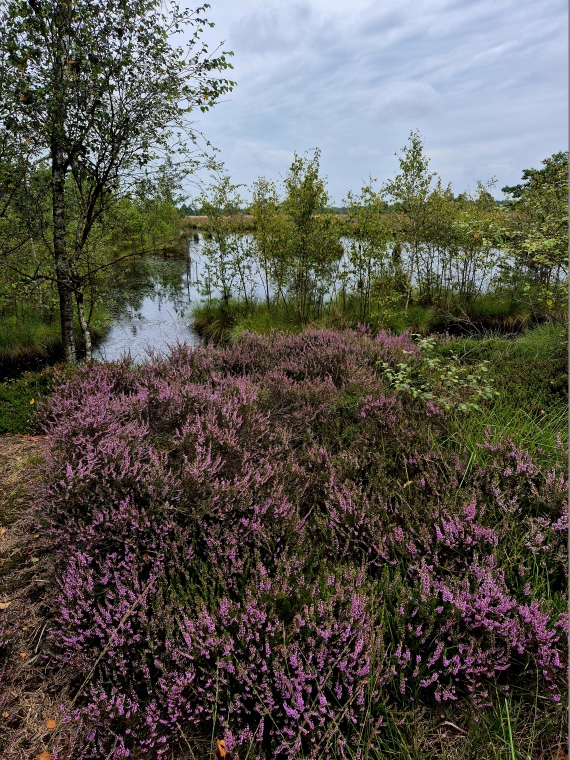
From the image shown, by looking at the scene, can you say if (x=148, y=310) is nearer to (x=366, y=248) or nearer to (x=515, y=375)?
(x=366, y=248)

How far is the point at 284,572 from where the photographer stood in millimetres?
1929

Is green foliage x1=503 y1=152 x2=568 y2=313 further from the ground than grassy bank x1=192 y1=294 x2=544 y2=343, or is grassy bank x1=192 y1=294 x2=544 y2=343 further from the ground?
green foliage x1=503 y1=152 x2=568 y2=313

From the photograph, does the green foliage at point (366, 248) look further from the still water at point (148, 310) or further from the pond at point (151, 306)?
the still water at point (148, 310)

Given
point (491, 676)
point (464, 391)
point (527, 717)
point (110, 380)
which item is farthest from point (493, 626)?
point (110, 380)

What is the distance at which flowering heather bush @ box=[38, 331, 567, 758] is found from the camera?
157 centimetres

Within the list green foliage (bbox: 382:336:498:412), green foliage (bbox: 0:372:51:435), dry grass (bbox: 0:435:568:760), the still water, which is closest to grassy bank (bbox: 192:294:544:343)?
the still water

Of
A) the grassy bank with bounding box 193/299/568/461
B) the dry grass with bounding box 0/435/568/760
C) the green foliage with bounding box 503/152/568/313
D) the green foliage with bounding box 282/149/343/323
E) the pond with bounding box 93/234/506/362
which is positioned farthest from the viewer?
the pond with bounding box 93/234/506/362

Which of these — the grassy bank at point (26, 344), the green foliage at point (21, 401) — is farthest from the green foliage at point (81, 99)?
the grassy bank at point (26, 344)

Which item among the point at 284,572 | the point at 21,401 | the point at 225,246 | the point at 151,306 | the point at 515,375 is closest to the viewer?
the point at 284,572

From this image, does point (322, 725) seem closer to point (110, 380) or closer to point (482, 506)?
point (482, 506)

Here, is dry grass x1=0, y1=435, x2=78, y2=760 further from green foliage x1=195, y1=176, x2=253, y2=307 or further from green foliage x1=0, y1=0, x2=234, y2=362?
green foliage x1=195, y1=176, x2=253, y2=307

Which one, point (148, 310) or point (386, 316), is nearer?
point (386, 316)

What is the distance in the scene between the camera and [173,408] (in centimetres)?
318

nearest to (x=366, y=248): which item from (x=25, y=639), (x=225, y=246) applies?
(x=225, y=246)
